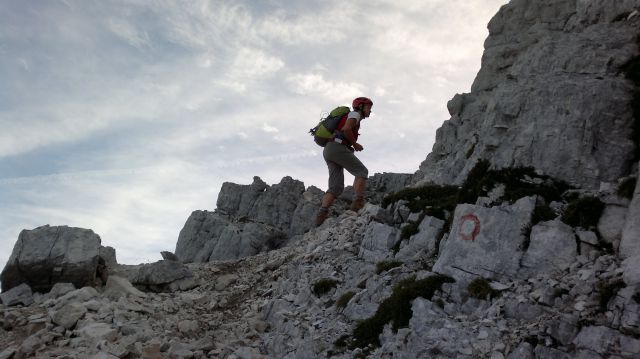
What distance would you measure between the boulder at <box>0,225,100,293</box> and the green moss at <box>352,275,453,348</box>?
12168 millimetres

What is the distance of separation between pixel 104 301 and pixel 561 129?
16.6 m

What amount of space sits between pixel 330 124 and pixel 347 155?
163cm

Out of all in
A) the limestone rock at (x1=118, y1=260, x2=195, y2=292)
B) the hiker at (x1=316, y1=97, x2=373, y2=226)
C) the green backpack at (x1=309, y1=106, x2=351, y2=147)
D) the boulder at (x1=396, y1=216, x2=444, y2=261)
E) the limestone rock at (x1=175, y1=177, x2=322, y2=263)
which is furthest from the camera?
the limestone rock at (x1=175, y1=177, x2=322, y2=263)

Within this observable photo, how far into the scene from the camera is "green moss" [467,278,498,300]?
11.1 meters

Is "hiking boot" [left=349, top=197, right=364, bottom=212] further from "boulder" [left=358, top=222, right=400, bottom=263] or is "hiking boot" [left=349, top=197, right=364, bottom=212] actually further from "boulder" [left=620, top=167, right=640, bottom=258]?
"boulder" [left=620, top=167, right=640, bottom=258]

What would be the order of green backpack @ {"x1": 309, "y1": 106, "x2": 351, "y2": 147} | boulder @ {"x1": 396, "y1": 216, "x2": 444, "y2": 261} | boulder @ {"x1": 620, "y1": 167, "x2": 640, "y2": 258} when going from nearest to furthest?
boulder @ {"x1": 620, "y1": 167, "x2": 640, "y2": 258} → boulder @ {"x1": 396, "y1": 216, "x2": 444, "y2": 261} → green backpack @ {"x1": 309, "y1": 106, "x2": 351, "y2": 147}

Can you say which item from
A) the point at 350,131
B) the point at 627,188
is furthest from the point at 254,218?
the point at 627,188

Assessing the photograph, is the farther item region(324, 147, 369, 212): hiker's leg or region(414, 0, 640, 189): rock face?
region(324, 147, 369, 212): hiker's leg

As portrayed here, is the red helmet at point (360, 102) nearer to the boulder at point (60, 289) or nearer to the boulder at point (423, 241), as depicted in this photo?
the boulder at point (423, 241)

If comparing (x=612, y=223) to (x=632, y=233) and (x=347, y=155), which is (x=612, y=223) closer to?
(x=632, y=233)

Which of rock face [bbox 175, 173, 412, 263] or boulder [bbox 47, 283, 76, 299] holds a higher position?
rock face [bbox 175, 173, 412, 263]

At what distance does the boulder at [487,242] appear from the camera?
466 inches

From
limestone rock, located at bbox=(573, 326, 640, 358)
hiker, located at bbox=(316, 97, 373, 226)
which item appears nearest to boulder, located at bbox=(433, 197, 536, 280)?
limestone rock, located at bbox=(573, 326, 640, 358)

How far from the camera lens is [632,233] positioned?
10211 millimetres
